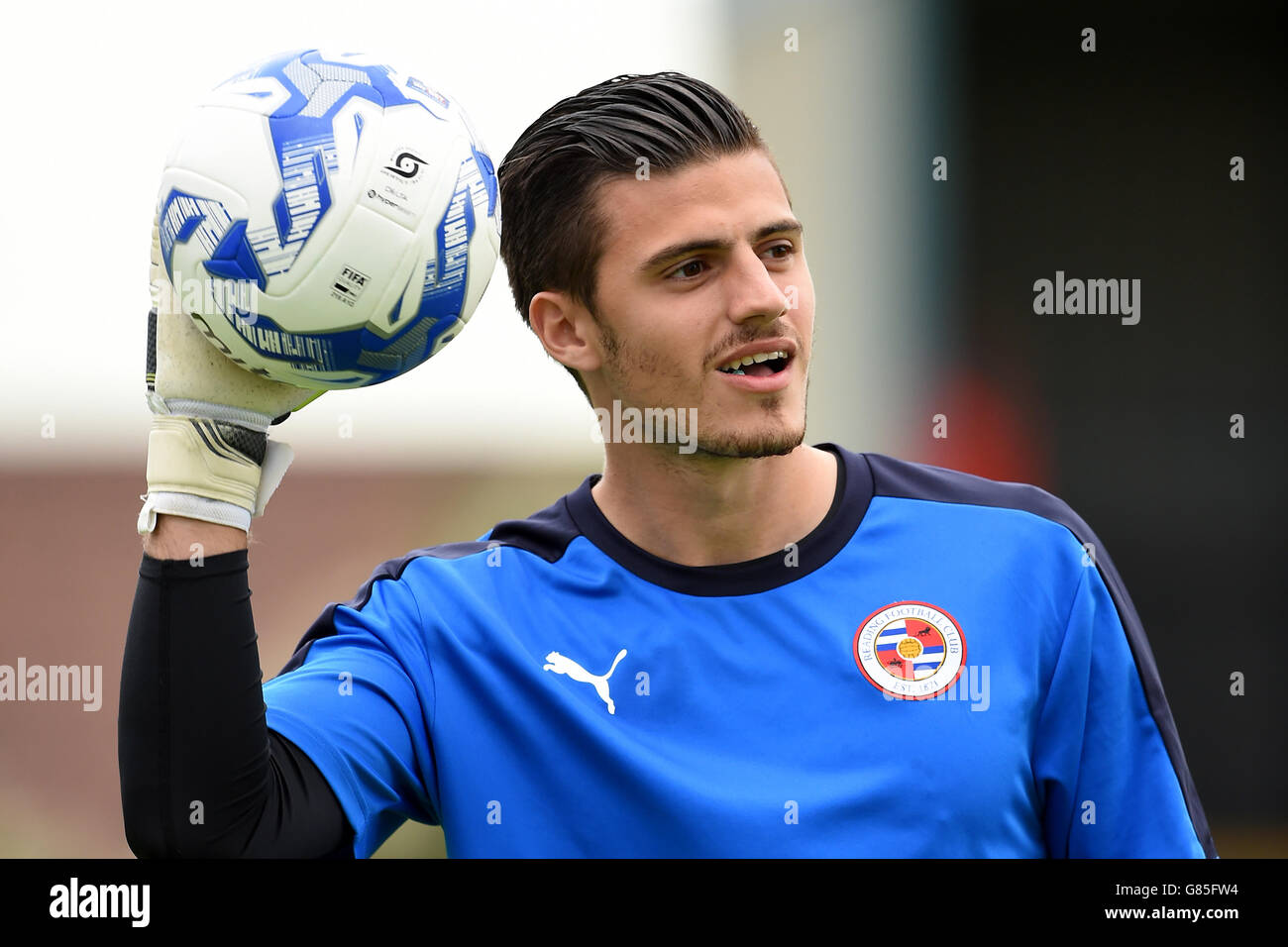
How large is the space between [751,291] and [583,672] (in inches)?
31.9

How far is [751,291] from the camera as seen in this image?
2568 mm

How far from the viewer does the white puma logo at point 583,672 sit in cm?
251

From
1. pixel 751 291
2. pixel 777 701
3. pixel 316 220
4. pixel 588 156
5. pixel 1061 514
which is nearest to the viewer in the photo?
pixel 316 220

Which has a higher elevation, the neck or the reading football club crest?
the neck

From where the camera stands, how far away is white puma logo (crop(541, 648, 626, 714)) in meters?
2.51

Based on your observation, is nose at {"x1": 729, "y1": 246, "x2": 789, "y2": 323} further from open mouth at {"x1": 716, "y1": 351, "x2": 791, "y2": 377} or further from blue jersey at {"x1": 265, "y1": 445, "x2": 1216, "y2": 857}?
blue jersey at {"x1": 265, "y1": 445, "x2": 1216, "y2": 857}

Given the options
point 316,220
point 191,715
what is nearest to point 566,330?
point 316,220

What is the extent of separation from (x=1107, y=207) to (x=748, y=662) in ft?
20.7

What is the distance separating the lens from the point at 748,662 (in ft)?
8.20

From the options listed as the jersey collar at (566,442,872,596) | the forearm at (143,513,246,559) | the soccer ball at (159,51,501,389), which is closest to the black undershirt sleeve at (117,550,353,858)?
the forearm at (143,513,246,559)

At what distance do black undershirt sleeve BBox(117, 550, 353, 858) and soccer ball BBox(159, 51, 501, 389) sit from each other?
374mm

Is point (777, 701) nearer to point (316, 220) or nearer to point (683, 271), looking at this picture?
point (683, 271)
